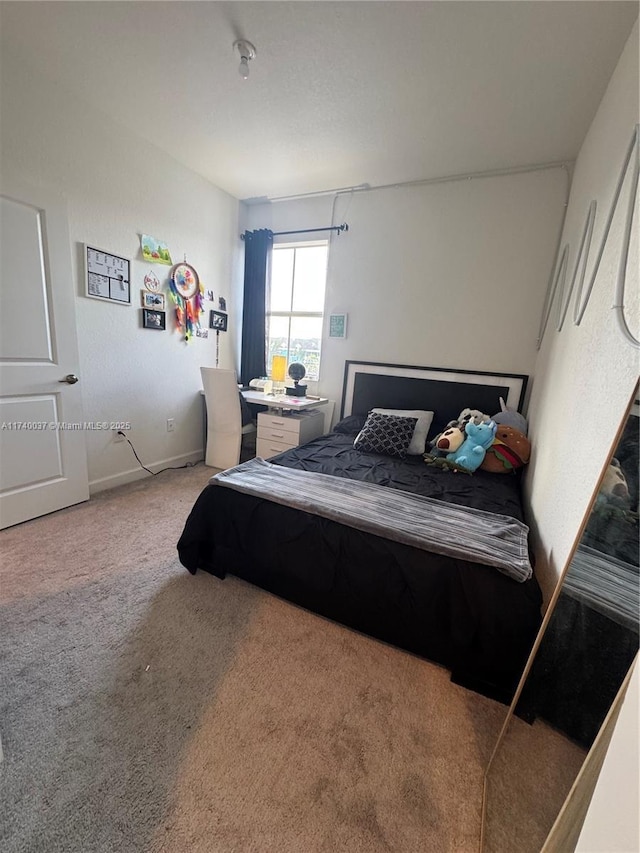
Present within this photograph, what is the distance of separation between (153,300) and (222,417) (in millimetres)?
1135

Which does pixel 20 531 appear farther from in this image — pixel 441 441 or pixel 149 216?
pixel 441 441

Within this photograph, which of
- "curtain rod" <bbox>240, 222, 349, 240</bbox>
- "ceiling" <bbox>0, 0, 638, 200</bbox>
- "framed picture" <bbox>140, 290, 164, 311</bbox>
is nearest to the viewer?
"ceiling" <bbox>0, 0, 638, 200</bbox>

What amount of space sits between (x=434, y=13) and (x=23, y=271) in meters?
2.45

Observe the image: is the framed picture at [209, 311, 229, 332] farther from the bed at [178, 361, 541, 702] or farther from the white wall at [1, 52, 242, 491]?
the bed at [178, 361, 541, 702]

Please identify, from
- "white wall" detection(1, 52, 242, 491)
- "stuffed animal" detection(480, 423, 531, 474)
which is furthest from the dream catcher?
"stuffed animal" detection(480, 423, 531, 474)

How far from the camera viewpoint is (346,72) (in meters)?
1.79

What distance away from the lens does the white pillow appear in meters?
2.58

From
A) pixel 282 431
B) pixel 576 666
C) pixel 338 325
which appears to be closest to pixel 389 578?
pixel 576 666

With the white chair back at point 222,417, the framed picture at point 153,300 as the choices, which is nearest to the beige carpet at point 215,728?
the white chair back at point 222,417

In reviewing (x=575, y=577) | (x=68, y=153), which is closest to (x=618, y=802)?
Answer: (x=575, y=577)

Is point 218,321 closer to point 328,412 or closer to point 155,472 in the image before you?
point 328,412

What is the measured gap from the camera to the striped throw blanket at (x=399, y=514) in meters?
1.27

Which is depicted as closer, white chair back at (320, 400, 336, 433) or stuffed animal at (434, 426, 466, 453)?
stuffed animal at (434, 426, 466, 453)

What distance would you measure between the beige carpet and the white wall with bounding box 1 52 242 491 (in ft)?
4.56
